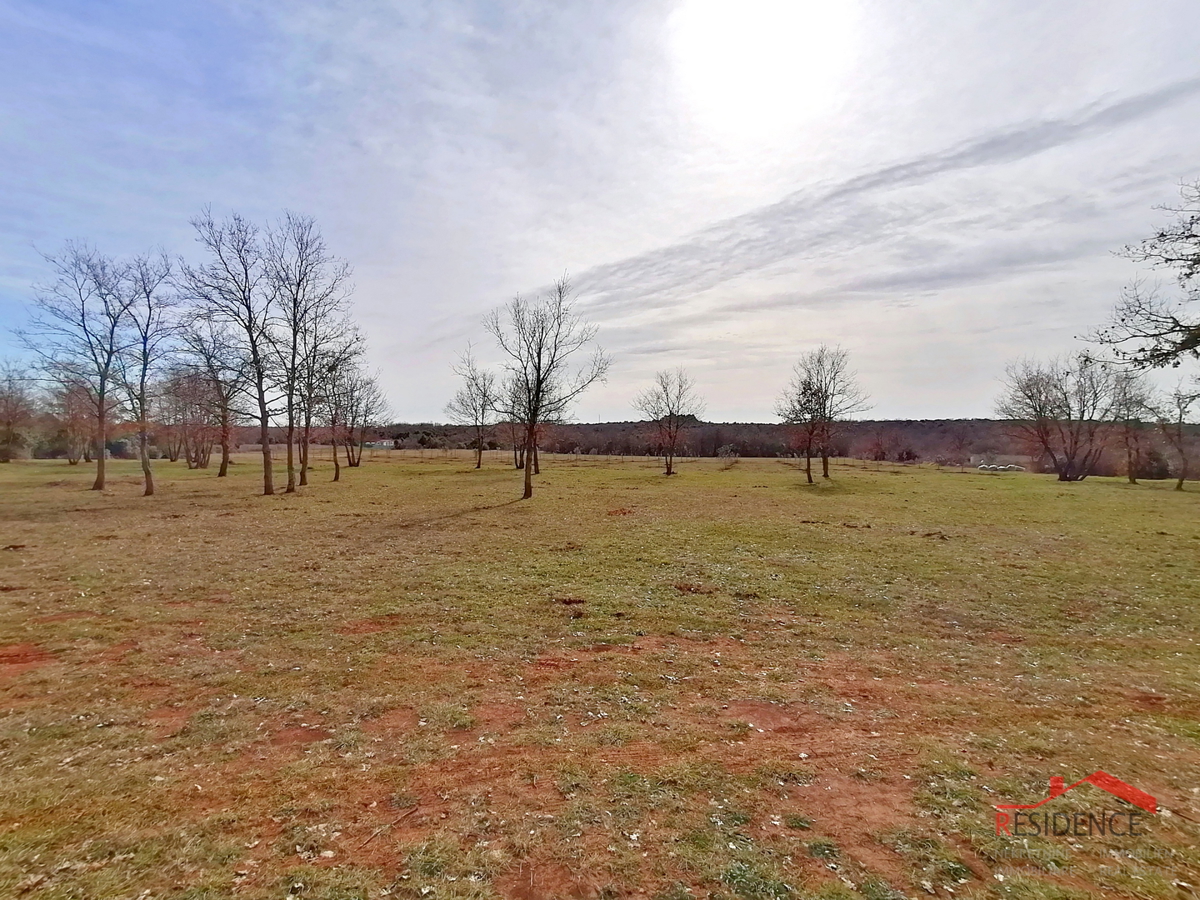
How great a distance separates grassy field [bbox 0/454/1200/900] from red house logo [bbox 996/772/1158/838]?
11 centimetres

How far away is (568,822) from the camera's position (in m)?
3.62

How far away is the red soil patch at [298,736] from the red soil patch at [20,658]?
153 inches

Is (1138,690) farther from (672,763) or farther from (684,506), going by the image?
(684,506)

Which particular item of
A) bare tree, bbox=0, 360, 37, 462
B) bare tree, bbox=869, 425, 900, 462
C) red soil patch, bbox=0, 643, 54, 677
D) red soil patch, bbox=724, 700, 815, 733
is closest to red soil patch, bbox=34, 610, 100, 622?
red soil patch, bbox=0, 643, 54, 677

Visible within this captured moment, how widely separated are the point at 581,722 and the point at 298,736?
8.60 ft

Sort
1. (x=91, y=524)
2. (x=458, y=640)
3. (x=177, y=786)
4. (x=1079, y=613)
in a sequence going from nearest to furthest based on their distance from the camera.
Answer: (x=177, y=786) → (x=458, y=640) → (x=1079, y=613) → (x=91, y=524)

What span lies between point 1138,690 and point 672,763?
5999mm

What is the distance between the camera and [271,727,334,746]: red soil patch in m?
4.74

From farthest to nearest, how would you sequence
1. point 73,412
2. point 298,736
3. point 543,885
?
point 73,412 < point 298,736 < point 543,885

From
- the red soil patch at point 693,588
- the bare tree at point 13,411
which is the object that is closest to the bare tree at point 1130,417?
the red soil patch at point 693,588

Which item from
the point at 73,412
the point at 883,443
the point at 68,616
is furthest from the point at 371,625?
the point at 883,443

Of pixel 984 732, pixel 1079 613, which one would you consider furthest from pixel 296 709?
pixel 1079 613

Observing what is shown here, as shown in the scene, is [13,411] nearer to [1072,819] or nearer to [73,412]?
[73,412]

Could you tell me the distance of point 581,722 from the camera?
17.0 feet
